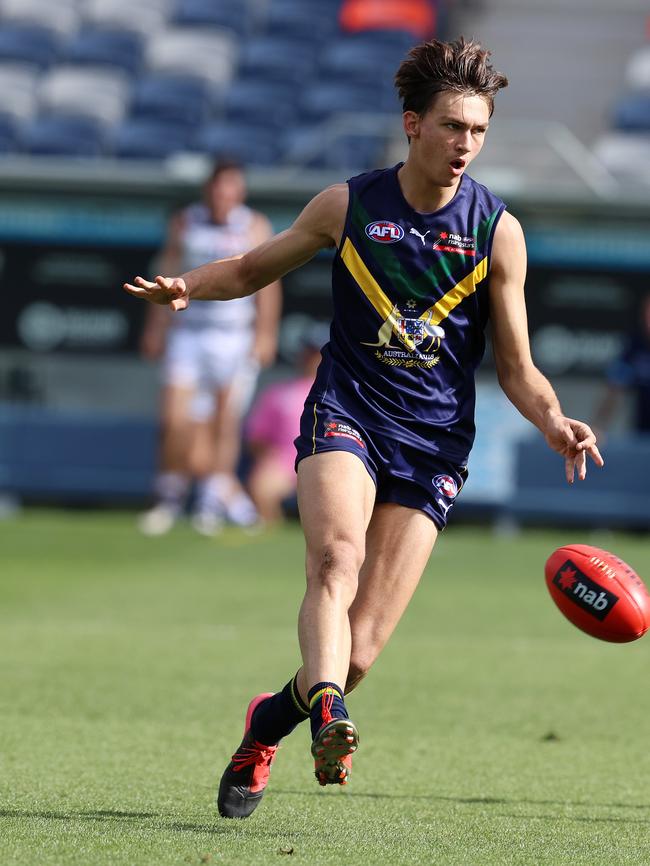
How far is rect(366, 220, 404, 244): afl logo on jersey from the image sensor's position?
512cm

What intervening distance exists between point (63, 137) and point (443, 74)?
717 inches

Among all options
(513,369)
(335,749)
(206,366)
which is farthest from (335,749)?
(206,366)

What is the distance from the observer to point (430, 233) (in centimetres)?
513

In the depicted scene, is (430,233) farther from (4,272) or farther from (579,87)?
(579,87)

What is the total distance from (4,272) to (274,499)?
14.2ft

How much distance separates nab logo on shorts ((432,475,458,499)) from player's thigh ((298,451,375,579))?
28 cm

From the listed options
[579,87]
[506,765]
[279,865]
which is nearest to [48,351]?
[579,87]

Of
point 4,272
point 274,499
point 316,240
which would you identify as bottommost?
point 274,499

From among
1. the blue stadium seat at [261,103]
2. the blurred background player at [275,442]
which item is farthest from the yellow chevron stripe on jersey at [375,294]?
the blue stadium seat at [261,103]

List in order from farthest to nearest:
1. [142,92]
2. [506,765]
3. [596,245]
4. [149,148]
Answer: [142,92]
[149,148]
[596,245]
[506,765]

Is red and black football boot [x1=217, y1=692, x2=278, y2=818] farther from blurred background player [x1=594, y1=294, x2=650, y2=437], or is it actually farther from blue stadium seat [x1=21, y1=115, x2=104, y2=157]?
blue stadium seat [x1=21, y1=115, x2=104, y2=157]

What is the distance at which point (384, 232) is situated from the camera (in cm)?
513

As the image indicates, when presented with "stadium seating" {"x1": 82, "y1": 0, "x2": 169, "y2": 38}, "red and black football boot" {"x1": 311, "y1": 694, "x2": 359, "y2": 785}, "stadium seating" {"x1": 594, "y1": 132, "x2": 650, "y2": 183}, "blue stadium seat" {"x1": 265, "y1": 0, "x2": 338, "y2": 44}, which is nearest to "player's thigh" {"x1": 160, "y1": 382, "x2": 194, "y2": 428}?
"stadium seating" {"x1": 594, "y1": 132, "x2": 650, "y2": 183}

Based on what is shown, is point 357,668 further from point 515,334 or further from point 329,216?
point 329,216
